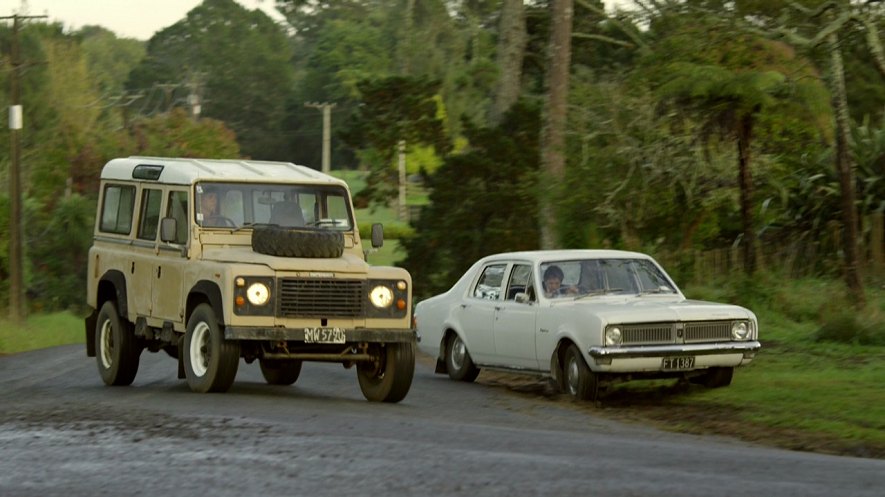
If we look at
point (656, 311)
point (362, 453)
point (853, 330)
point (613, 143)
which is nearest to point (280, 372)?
point (656, 311)

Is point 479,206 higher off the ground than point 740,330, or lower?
higher

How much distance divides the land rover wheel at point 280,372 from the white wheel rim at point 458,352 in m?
2.07

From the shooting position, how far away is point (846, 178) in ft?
78.0

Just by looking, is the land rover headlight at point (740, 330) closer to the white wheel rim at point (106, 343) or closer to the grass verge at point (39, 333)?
the white wheel rim at point (106, 343)

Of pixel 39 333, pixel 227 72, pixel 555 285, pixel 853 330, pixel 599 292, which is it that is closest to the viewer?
pixel 599 292

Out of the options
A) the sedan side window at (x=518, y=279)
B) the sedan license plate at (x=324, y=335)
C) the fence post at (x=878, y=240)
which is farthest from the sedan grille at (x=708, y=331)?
the fence post at (x=878, y=240)

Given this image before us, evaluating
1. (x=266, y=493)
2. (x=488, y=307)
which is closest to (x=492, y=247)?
(x=488, y=307)

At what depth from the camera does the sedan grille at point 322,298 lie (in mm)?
15070

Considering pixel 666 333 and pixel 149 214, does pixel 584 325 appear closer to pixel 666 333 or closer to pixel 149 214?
pixel 666 333

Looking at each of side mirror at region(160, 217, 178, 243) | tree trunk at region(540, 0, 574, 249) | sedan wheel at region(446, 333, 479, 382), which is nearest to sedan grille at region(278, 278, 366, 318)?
side mirror at region(160, 217, 178, 243)

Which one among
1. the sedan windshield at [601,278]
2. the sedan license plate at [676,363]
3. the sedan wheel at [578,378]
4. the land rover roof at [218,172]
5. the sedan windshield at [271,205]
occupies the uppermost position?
the land rover roof at [218,172]

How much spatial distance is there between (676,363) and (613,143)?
62.2 feet

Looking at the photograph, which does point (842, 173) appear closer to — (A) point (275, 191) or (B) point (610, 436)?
(A) point (275, 191)

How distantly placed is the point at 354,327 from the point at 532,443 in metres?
3.93
